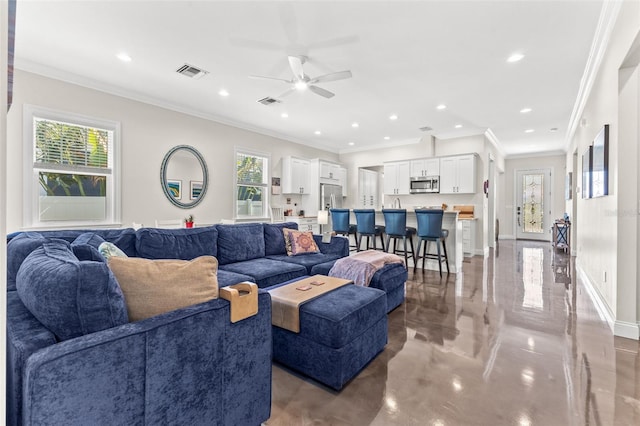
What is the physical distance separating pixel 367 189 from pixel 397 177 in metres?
1.15

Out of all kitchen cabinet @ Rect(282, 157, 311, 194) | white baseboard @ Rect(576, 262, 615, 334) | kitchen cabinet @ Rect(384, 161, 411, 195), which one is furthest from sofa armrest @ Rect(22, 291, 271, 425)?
kitchen cabinet @ Rect(384, 161, 411, 195)

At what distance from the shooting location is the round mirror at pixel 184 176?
191 inches

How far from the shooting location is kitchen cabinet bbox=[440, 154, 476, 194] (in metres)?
6.51

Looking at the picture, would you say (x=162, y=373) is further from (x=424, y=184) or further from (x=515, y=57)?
(x=424, y=184)

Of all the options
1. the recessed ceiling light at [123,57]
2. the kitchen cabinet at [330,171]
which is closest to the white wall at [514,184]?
the kitchen cabinet at [330,171]

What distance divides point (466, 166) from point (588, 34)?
3736 millimetres

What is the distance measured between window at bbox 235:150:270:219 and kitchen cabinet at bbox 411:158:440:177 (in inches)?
143

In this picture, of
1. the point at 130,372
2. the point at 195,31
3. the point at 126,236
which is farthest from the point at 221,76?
the point at 130,372

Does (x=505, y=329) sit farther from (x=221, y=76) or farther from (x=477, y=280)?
(x=221, y=76)

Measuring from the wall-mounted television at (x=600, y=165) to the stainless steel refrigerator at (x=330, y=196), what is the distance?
5.18 meters

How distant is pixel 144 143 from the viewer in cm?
458

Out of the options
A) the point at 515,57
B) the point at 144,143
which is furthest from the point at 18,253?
the point at 515,57

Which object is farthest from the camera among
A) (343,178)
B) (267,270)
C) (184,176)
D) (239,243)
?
(343,178)

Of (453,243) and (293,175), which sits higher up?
(293,175)
